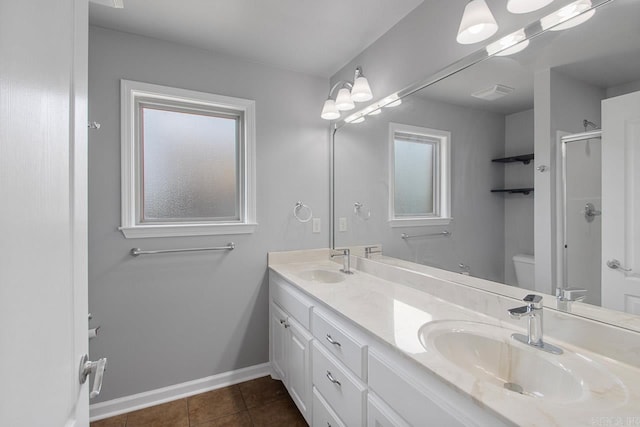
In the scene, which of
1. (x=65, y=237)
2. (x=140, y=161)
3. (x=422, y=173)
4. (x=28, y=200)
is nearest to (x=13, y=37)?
(x=28, y=200)

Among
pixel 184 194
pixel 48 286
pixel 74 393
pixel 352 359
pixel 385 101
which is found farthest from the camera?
pixel 184 194

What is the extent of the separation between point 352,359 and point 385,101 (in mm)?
1519

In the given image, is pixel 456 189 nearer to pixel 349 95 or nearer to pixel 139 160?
pixel 349 95

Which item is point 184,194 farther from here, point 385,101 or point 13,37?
point 13,37

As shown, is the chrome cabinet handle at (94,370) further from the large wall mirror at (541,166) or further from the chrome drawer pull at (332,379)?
the large wall mirror at (541,166)

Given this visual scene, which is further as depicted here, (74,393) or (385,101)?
(385,101)

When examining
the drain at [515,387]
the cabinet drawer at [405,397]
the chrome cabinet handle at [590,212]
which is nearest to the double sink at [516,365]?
the drain at [515,387]

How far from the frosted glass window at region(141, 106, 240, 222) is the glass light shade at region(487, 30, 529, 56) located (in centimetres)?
174

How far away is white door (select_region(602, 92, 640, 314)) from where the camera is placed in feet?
2.93

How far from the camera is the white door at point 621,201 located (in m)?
0.89

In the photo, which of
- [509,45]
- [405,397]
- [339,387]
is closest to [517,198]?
[509,45]

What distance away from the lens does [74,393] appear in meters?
0.63

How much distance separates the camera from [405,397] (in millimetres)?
948

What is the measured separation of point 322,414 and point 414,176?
1366mm
